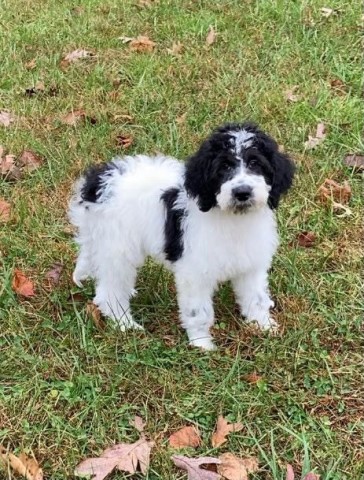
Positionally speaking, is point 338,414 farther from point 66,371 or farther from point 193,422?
point 66,371

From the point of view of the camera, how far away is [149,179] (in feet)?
11.7

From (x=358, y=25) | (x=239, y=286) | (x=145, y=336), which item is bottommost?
(x=145, y=336)

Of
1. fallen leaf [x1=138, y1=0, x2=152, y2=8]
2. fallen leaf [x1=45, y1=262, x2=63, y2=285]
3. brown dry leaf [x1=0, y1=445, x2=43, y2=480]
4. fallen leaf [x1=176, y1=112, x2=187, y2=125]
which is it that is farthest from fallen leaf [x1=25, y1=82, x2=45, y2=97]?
brown dry leaf [x1=0, y1=445, x2=43, y2=480]

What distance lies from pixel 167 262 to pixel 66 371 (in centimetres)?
73

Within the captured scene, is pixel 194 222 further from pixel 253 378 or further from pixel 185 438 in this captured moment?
pixel 185 438

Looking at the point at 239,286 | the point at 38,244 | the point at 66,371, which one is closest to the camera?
the point at 66,371

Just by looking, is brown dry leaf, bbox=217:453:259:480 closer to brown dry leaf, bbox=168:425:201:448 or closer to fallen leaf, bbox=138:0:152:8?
brown dry leaf, bbox=168:425:201:448

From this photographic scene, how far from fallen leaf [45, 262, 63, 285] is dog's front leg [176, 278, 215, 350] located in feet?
2.80

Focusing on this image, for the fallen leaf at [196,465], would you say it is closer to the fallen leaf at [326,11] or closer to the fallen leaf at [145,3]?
the fallen leaf at [326,11]

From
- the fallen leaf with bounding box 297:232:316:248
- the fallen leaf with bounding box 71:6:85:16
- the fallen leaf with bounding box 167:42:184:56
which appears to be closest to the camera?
the fallen leaf with bounding box 297:232:316:248

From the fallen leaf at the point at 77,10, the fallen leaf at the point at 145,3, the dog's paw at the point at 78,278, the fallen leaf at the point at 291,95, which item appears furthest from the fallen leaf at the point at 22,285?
the fallen leaf at the point at 145,3

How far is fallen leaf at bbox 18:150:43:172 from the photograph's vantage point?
5000 millimetres

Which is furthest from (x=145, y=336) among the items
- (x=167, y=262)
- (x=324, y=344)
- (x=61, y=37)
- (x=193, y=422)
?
(x=61, y=37)

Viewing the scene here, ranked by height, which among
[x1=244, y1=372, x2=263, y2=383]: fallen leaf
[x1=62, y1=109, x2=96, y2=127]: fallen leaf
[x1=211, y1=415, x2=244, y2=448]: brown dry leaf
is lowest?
[x1=211, y1=415, x2=244, y2=448]: brown dry leaf
